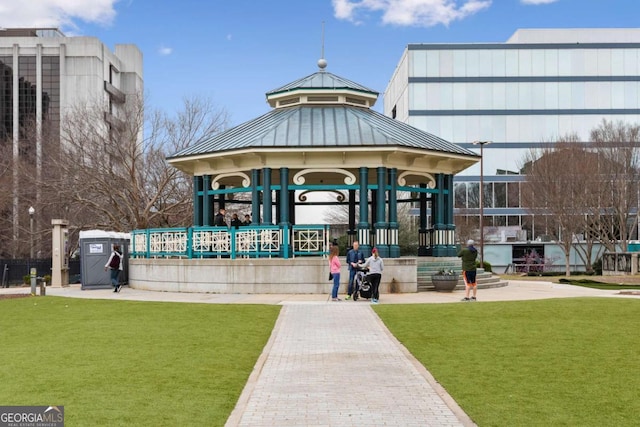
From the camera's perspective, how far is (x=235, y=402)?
8023mm

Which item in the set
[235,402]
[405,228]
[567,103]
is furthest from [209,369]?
[567,103]

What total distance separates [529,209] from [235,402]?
45.5 metres

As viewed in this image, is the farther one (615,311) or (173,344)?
(615,311)

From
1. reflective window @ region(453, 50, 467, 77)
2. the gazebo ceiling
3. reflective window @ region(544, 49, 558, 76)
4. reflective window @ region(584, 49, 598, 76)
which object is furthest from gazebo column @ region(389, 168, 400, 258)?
reflective window @ region(584, 49, 598, 76)

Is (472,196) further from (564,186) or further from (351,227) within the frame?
(351,227)

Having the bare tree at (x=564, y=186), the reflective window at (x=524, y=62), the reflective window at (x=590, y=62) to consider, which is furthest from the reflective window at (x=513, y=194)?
the bare tree at (x=564, y=186)

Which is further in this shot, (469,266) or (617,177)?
(617,177)

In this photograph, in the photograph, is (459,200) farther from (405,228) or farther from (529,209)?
(405,228)

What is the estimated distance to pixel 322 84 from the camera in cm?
2858

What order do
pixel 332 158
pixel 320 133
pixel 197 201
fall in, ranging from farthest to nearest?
pixel 197 201 → pixel 320 133 → pixel 332 158

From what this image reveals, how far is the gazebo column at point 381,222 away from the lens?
24.7m

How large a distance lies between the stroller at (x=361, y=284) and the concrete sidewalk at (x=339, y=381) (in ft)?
11.6

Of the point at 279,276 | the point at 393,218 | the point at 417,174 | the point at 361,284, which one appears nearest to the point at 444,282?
the point at 393,218

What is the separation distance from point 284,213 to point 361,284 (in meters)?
5.25
